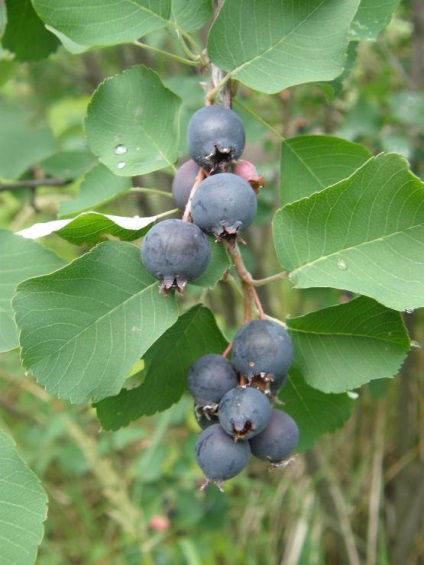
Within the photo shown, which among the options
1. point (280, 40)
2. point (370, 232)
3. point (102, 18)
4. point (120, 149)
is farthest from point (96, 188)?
point (370, 232)

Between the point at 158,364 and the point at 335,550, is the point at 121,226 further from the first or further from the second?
the point at 335,550

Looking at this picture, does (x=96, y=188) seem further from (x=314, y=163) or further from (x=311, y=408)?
(x=311, y=408)

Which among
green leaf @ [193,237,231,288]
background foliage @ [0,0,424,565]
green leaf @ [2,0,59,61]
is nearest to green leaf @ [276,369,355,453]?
background foliage @ [0,0,424,565]

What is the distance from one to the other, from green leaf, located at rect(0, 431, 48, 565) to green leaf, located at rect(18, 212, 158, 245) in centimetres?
28

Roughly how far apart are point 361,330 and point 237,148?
0.28 m

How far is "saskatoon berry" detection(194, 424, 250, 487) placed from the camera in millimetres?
722

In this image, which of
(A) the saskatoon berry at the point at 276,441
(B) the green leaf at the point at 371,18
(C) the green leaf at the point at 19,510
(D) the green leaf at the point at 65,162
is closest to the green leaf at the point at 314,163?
(B) the green leaf at the point at 371,18

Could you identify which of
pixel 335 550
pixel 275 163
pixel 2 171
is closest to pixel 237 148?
pixel 2 171

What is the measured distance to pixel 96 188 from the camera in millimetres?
1131

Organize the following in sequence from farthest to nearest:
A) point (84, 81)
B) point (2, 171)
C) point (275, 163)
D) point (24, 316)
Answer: point (84, 81) < point (275, 163) < point (2, 171) < point (24, 316)

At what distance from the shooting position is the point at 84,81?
2934mm

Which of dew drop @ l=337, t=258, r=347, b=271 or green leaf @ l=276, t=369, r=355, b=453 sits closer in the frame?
dew drop @ l=337, t=258, r=347, b=271

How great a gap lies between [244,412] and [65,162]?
110 cm

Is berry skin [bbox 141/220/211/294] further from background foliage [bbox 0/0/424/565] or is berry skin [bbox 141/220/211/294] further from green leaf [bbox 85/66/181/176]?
green leaf [bbox 85/66/181/176]
